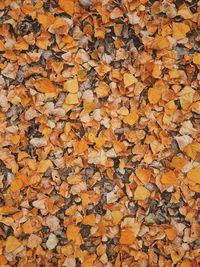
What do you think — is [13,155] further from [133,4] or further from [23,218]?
[133,4]

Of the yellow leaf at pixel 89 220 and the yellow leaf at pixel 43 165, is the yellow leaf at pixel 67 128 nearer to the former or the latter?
the yellow leaf at pixel 43 165

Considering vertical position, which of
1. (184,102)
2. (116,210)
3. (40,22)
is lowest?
(116,210)

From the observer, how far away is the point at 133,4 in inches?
57.5

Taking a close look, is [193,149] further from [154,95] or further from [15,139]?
[15,139]

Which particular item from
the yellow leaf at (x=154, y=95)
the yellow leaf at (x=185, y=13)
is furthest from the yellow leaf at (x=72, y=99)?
the yellow leaf at (x=185, y=13)

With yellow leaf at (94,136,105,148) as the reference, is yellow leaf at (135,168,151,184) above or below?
below

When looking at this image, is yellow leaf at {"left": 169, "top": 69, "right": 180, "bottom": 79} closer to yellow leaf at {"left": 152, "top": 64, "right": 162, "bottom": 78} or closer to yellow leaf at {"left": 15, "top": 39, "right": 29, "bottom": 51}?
yellow leaf at {"left": 152, "top": 64, "right": 162, "bottom": 78}

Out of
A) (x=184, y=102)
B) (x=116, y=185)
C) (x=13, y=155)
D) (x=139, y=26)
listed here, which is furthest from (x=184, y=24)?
(x=13, y=155)

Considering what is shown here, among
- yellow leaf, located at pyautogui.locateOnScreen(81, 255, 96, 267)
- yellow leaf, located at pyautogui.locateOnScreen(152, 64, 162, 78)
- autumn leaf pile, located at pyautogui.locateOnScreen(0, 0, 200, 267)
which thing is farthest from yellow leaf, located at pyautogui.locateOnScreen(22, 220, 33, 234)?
yellow leaf, located at pyautogui.locateOnScreen(152, 64, 162, 78)

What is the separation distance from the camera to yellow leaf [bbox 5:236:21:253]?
1.42m

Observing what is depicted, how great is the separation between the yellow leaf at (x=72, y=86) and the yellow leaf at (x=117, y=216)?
1.50 feet

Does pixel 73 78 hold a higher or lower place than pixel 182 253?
higher

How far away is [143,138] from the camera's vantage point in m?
1.45

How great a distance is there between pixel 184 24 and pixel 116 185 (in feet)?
2.08
